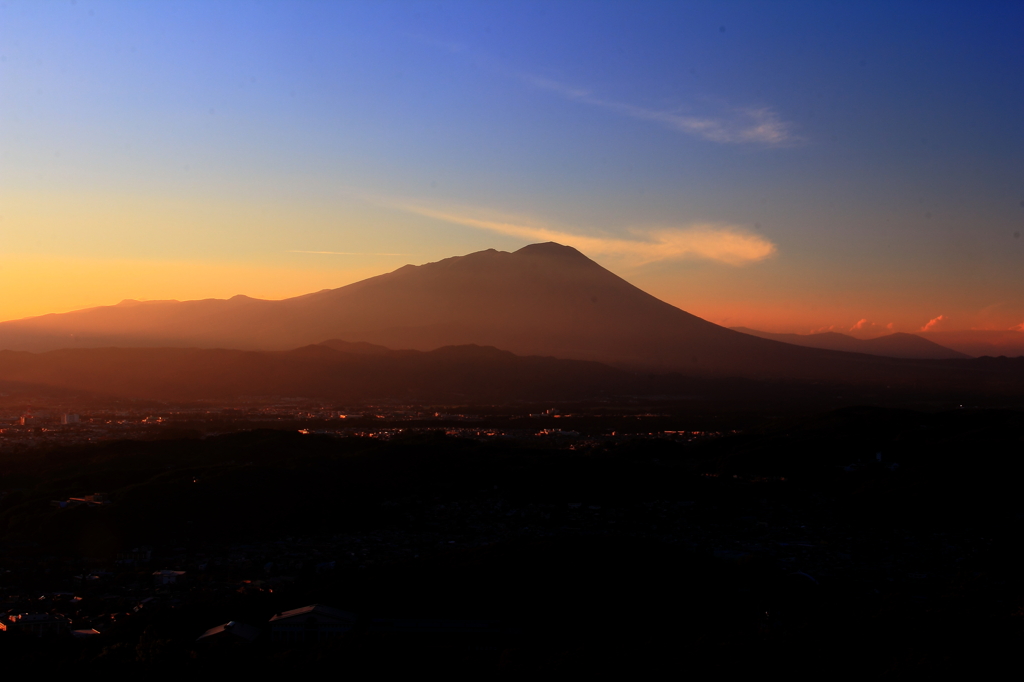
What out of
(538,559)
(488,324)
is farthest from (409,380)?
(538,559)

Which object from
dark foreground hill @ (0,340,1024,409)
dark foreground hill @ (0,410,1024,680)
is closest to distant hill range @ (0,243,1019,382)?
dark foreground hill @ (0,340,1024,409)

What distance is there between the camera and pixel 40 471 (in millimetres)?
26734

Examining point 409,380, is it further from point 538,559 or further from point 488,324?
point 538,559

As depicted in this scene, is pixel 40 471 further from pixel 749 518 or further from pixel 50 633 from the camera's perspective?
pixel 749 518

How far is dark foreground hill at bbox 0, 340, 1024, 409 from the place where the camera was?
242 feet

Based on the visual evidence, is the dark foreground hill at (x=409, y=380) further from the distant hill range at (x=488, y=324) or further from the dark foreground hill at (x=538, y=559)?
the dark foreground hill at (x=538, y=559)

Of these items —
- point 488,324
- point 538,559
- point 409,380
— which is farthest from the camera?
point 488,324

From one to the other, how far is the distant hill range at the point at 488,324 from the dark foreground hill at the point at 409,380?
1103cm

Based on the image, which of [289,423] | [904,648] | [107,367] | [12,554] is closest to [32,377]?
[107,367]

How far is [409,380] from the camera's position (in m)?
83.0

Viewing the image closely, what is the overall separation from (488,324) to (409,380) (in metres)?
41.5

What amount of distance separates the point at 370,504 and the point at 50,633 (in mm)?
10901

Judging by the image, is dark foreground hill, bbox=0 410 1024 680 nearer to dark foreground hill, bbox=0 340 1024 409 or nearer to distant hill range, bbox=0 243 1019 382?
dark foreground hill, bbox=0 340 1024 409

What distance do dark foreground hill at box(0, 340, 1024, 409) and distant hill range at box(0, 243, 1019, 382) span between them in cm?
1103
